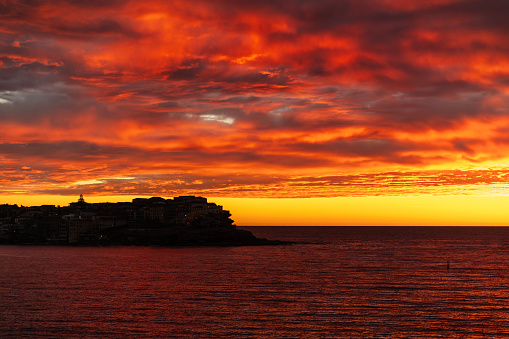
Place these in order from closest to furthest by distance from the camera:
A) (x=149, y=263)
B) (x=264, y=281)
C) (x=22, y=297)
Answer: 1. (x=22, y=297)
2. (x=264, y=281)
3. (x=149, y=263)

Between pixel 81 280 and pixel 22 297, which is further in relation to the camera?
pixel 81 280

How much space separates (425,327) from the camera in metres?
57.6

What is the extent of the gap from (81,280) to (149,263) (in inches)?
1606

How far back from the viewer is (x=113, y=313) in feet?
215

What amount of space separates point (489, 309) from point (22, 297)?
64.9m

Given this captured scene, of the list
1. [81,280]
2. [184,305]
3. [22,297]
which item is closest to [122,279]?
[81,280]

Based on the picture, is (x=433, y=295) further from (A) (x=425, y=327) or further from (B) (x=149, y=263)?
(B) (x=149, y=263)

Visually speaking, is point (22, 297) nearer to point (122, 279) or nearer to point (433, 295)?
point (122, 279)

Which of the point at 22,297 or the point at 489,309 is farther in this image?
the point at 22,297

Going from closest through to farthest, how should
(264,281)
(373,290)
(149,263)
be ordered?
(373,290)
(264,281)
(149,263)

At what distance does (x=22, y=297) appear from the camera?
76.6 m

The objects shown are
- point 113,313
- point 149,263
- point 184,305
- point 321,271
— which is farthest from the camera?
point 149,263

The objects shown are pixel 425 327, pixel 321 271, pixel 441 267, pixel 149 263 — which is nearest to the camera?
pixel 425 327

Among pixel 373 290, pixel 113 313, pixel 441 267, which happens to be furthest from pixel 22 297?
pixel 441 267
